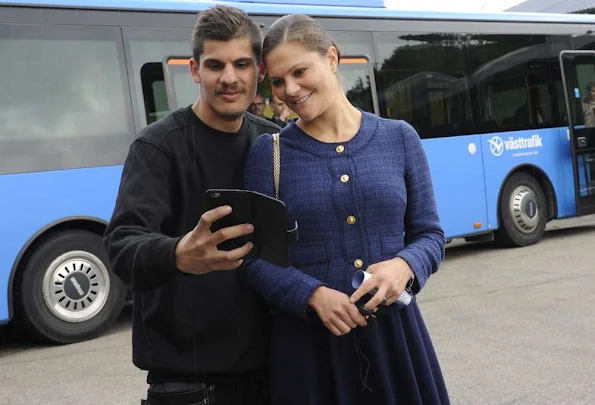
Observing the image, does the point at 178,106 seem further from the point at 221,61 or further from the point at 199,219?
the point at 199,219

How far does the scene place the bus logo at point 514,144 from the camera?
10234 millimetres

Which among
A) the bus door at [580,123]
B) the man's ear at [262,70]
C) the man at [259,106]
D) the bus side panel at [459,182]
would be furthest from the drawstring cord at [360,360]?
the bus door at [580,123]

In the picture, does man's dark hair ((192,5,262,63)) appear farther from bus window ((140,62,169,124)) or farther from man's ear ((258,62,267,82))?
bus window ((140,62,169,124))

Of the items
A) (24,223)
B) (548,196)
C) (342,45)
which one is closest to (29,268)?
(24,223)

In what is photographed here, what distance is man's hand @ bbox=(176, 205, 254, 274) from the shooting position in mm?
1585

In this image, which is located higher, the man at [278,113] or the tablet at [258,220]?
the man at [278,113]

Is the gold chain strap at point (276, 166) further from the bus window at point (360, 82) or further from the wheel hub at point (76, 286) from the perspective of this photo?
the bus window at point (360, 82)

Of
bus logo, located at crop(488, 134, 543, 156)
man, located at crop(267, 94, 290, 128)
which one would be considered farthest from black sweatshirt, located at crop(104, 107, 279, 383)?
bus logo, located at crop(488, 134, 543, 156)

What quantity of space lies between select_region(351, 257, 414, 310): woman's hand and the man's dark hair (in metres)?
0.67

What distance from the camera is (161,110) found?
7387 mm

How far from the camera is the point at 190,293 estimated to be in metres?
2.05

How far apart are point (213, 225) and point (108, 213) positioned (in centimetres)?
554

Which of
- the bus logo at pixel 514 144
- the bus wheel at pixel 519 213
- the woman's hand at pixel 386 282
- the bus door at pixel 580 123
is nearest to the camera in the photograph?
the woman's hand at pixel 386 282

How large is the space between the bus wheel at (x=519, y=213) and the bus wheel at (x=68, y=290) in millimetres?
5651
